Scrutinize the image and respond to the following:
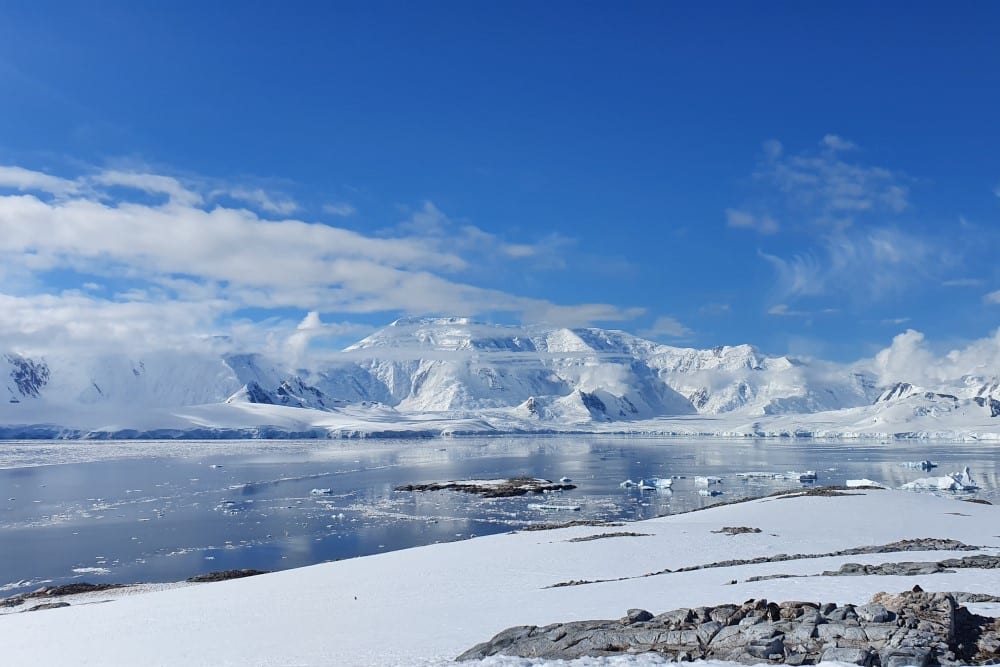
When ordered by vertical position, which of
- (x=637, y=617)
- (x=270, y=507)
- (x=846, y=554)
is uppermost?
(x=637, y=617)

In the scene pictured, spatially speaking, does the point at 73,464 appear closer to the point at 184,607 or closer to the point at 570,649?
the point at 184,607

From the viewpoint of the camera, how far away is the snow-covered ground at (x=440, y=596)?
44.7ft

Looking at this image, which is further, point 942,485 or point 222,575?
point 942,485

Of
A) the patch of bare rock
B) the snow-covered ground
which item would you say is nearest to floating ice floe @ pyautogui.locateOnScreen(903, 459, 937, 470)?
the patch of bare rock

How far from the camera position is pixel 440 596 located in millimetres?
17406

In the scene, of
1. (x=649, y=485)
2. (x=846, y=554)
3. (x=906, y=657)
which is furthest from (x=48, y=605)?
(x=649, y=485)

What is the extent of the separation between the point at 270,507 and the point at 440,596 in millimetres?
35112

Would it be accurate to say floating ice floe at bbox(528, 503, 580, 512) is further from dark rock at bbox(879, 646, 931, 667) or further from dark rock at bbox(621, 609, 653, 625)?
dark rock at bbox(879, 646, 931, 667)

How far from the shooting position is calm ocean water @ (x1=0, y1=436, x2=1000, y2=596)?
105 ft

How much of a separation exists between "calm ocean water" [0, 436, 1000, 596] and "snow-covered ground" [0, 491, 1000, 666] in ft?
27.1

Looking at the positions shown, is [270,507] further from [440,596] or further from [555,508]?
[440,596]

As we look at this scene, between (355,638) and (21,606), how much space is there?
1519cm

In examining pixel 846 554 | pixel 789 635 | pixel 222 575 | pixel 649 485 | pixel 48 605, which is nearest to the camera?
pixel 789 635

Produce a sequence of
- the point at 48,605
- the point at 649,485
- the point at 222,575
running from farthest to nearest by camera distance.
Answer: the point at 649,485 < the point at 222,575 < the point at 48,605
